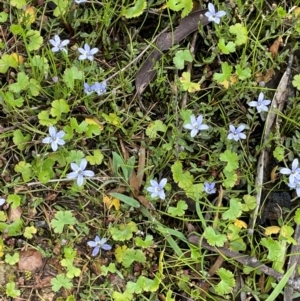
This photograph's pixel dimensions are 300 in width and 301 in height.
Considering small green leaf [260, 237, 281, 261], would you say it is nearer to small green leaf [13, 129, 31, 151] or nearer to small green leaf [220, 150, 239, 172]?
small green leaf [220, 150, 239, 172]

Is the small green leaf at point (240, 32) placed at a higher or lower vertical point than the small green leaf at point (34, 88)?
higher

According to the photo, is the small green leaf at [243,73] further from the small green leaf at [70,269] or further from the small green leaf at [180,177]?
the small green leaf at [70,269]

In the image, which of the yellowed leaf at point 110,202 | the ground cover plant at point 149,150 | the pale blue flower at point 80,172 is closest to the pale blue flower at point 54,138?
the ground cover plant at point 149,150

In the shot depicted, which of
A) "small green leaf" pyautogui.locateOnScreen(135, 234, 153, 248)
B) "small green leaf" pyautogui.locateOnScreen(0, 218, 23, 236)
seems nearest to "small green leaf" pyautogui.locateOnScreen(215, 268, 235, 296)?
"small green leaf" pyautogui.locateOnScreen(135, 234, 153, 248)

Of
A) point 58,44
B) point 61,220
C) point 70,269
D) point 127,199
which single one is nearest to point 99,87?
point 58,44

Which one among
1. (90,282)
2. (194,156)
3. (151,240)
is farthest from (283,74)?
(90,282)

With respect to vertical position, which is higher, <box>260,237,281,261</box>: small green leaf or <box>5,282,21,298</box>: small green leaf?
<box>260,237,281,261</box>: small green leaf
